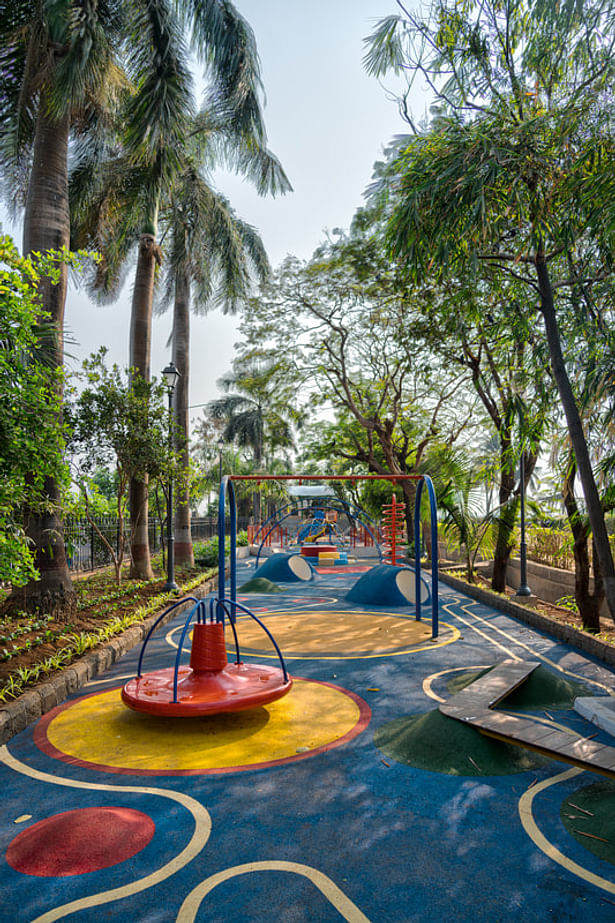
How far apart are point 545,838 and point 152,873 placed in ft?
6.73

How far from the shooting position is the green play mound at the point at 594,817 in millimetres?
3133

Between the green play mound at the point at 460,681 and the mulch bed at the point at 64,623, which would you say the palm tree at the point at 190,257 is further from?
the green play mound at the point at 460,681

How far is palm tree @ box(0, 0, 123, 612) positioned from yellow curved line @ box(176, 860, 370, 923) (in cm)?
534

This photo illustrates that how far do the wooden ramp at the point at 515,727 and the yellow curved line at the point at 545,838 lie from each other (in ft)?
0.52

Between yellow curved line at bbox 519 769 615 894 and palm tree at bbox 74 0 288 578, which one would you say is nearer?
yellow curved line at bbox 519 769 615 894

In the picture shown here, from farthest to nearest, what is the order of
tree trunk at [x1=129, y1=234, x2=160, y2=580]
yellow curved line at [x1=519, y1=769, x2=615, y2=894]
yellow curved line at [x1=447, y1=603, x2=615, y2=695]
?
tree trunk at [x1=129, y1=234, x2=160, y2=580] < yellow curved line at [x1=447, y1=603, x2=615, y2=695] < yellow curved line at [x1=519, y1=769, x2=615, y2=894]

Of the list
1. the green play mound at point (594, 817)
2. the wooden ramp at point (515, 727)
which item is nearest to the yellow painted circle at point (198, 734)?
the wooden ramp at point (515, 727)

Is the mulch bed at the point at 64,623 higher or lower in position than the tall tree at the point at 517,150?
lower

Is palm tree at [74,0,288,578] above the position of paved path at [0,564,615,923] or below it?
above

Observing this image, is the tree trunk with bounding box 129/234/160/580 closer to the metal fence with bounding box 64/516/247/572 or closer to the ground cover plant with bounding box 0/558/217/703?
the ground cover plant with bounding box 0/558/217/703

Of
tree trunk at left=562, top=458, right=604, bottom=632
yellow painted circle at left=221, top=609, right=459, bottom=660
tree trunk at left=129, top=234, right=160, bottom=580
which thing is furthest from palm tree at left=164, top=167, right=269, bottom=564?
tree trunk at left=562, top=458, right=604, bottom=632

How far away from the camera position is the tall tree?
6043mm

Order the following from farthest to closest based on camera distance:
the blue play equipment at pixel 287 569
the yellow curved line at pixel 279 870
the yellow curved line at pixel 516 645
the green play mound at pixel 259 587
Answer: the blue play equipment at pixel 287 569
the green play mound at pixel 259 587
the yellow curved line at pixel 516 645
the yellow curved line at pixel 279 870

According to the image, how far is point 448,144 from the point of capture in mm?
6375
